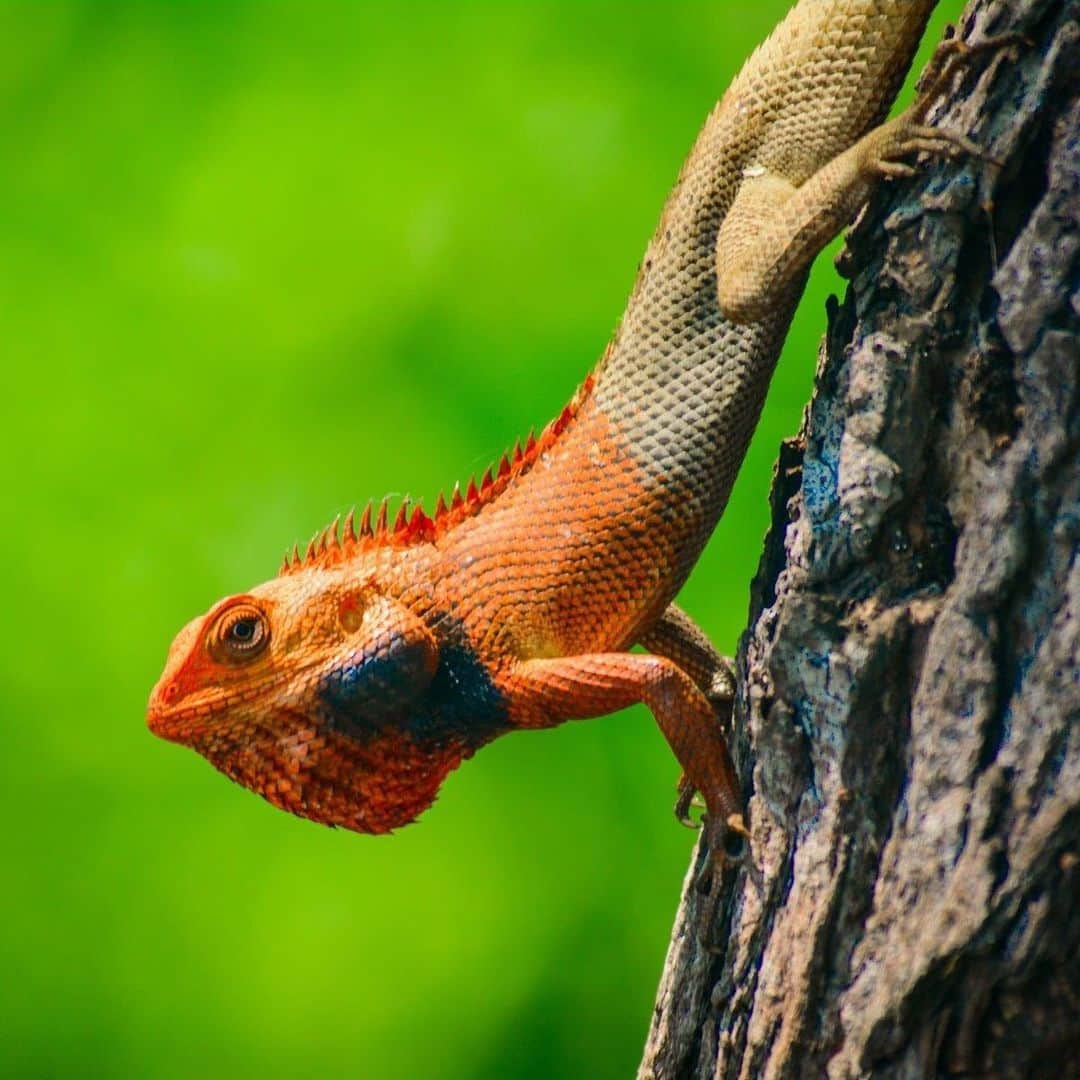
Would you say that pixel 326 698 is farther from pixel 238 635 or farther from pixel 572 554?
pixel 572 554

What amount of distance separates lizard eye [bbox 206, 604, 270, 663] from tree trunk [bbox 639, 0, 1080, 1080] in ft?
3.24

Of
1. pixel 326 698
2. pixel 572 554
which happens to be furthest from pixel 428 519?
pixel 326 698

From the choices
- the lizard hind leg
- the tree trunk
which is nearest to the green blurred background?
the lizard hind leg

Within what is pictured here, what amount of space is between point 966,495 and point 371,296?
2.45 metres

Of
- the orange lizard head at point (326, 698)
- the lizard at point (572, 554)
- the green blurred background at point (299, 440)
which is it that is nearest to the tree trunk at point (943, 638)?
the lizard at point (572, 554)

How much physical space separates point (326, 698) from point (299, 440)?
152cm

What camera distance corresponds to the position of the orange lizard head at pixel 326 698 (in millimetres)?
2637

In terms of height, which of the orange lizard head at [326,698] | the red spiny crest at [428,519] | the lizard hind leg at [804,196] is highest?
the lizard hind leg at [804,196]

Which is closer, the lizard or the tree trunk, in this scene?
the tree trunk

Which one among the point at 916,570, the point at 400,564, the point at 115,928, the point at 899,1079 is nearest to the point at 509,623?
the point at 400,564

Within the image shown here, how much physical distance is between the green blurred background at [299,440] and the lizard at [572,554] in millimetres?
1148

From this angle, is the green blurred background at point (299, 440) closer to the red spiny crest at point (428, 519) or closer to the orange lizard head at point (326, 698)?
the red spiny crest at point (428, 519)

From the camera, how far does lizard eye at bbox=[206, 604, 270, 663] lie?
264 cm

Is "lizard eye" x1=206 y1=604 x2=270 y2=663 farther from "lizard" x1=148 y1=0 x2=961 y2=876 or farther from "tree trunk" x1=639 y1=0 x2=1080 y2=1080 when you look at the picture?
"tree trunk" x1=639 y1=0 x2=1080 y2=1080
